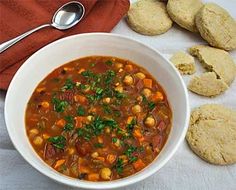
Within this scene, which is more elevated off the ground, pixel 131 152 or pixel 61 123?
pixel 131 152

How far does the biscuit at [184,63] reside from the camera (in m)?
2.65

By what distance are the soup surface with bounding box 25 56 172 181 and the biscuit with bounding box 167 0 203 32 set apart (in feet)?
2.39

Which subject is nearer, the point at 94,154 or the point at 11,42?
the point at 94,154

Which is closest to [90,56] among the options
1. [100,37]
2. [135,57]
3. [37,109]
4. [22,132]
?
[100,37]

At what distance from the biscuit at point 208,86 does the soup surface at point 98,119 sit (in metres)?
0.40

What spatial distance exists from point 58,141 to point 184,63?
45.1 inches

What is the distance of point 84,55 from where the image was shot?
2.42m

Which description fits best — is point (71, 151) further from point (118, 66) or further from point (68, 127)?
point (118, 66)

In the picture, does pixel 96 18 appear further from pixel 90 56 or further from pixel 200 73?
pixel 200 73

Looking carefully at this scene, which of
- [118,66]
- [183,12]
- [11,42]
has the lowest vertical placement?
[11,42]

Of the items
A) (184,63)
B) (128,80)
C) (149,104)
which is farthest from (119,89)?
(184,63)

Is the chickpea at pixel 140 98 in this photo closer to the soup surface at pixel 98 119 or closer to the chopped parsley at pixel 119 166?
the soup surface at pixel 98 119

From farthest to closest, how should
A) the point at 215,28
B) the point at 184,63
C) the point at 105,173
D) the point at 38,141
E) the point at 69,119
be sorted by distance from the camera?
1. the point at 215,28
2. the point at 184,63
3. the point at 69,119
4. the point at 38,141
5. the point at 105,173

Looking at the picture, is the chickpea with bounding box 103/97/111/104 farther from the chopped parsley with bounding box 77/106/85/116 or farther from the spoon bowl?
the spoon bowl
